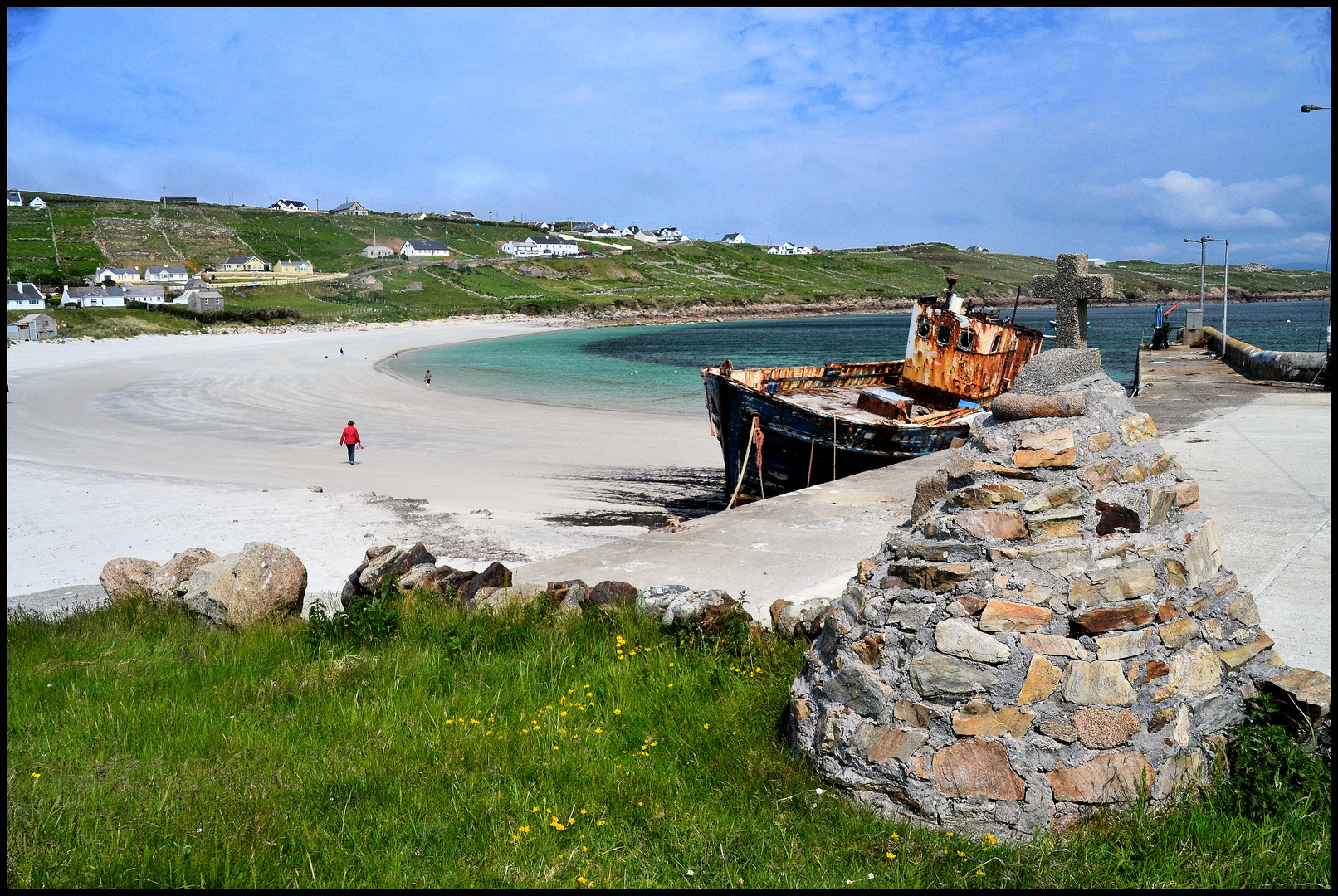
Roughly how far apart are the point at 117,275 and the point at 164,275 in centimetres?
599

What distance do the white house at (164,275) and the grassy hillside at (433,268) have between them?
619 cm

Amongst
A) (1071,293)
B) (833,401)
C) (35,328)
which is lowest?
(833,401)

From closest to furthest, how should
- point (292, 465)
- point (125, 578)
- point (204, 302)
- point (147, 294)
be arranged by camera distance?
1. point (125, 578)
2. point (292, 465)
3. point (204, 302)
4. point (147, 294)

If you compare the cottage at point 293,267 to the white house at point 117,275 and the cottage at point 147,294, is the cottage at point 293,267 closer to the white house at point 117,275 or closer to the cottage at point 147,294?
the white house at point 117,275

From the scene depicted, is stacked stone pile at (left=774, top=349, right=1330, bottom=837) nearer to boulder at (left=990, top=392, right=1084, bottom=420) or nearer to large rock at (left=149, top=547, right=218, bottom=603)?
boulder at (left=990, top=392, right=1084, bottom=420)

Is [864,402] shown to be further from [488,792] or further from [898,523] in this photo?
[488,792]

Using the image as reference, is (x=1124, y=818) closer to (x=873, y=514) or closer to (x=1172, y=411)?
(x=873, y=514)

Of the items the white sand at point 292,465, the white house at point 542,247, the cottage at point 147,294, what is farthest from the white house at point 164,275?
the white sand at point 292,465

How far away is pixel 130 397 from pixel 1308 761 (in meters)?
38.7

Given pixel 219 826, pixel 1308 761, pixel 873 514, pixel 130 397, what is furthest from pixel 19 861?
Result: pixel 130 397

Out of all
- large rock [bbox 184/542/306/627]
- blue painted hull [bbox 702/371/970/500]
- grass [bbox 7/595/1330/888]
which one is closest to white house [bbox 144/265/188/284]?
blue painted hull [bbox 702/371/970/500]

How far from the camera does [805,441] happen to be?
53.7 feet

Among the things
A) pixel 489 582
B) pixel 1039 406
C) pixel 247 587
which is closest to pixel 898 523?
pixel 489 582

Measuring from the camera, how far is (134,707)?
5.04 meters
